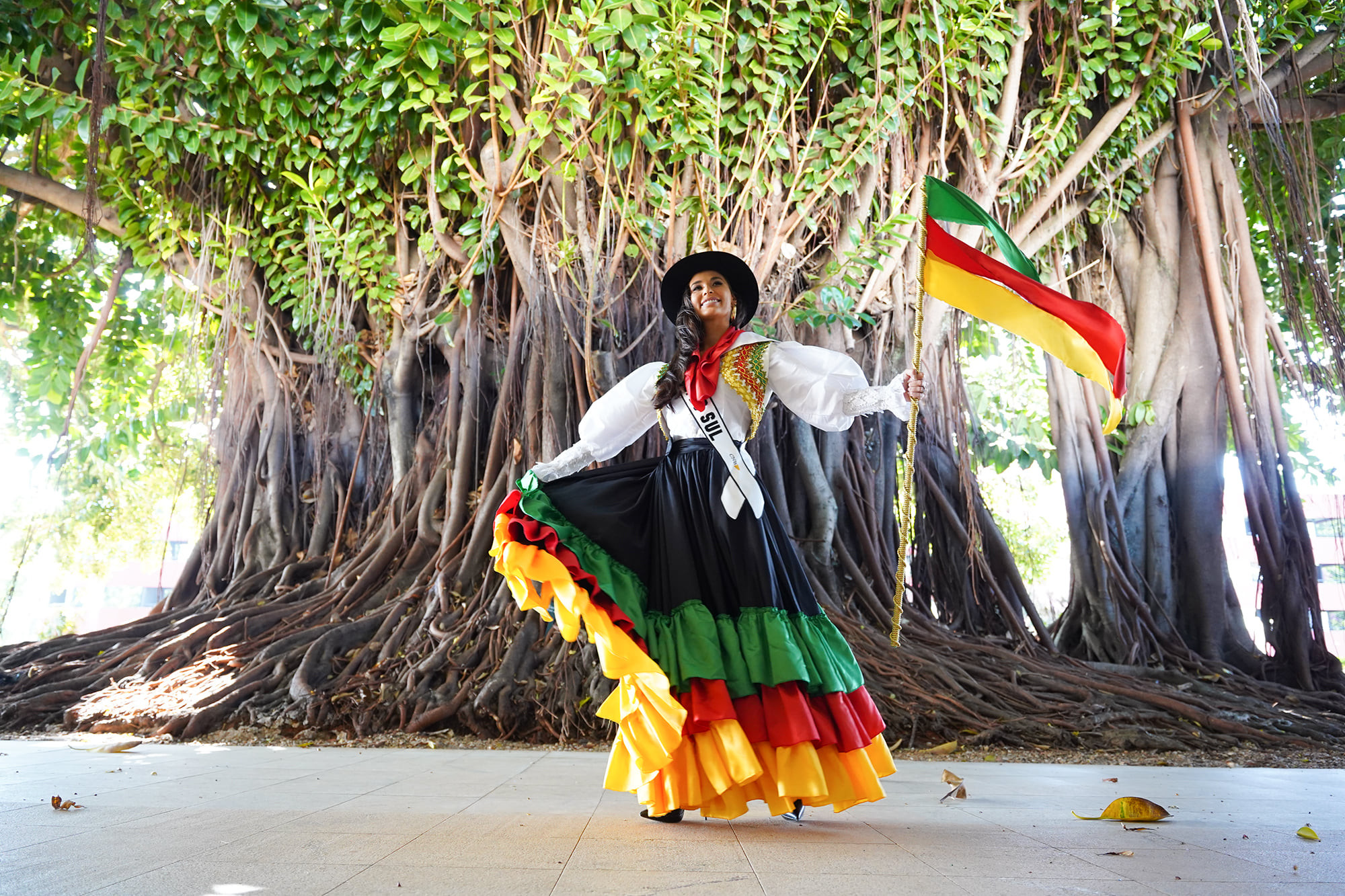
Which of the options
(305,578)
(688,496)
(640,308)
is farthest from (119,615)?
(688,496)

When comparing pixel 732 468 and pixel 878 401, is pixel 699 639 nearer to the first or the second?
pixel 732 468

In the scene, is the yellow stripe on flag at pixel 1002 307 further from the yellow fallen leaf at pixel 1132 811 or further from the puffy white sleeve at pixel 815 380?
the yellow fallen leaf at pixel 1132 811

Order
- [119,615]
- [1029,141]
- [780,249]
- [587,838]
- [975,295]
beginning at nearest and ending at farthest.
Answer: [587,838] → [975,295] → [780,249] → [1029,141] → [119,615]

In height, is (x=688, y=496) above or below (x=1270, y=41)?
below

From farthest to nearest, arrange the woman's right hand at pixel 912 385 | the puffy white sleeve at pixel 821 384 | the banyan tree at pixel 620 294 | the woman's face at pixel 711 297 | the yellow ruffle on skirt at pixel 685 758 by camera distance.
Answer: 1. the banyan tree at pixel 620 294
2. the woman's face at pixel 711 297
3. the puffy white sleeve at pixel 821 384
4. the woman's right hand at pixel 912 385
5. the yellow ruffle on skirt at pixel 685 758

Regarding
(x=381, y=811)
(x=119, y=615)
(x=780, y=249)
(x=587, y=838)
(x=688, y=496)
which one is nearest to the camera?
(x=587, y=838)

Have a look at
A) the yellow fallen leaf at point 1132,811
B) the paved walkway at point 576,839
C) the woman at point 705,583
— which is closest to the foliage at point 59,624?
the paved walkway at point 576,839

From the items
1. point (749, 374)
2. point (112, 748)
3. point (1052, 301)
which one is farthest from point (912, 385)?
point (112, 748)

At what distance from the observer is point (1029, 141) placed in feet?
14.5

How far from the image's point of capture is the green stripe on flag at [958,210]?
212 centimetres

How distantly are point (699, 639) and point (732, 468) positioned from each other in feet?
1.25

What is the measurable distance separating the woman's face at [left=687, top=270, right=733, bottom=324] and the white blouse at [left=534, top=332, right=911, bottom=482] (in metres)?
0.10

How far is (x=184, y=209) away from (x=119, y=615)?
23895mm

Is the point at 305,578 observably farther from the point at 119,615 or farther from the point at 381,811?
the point at 119,615
